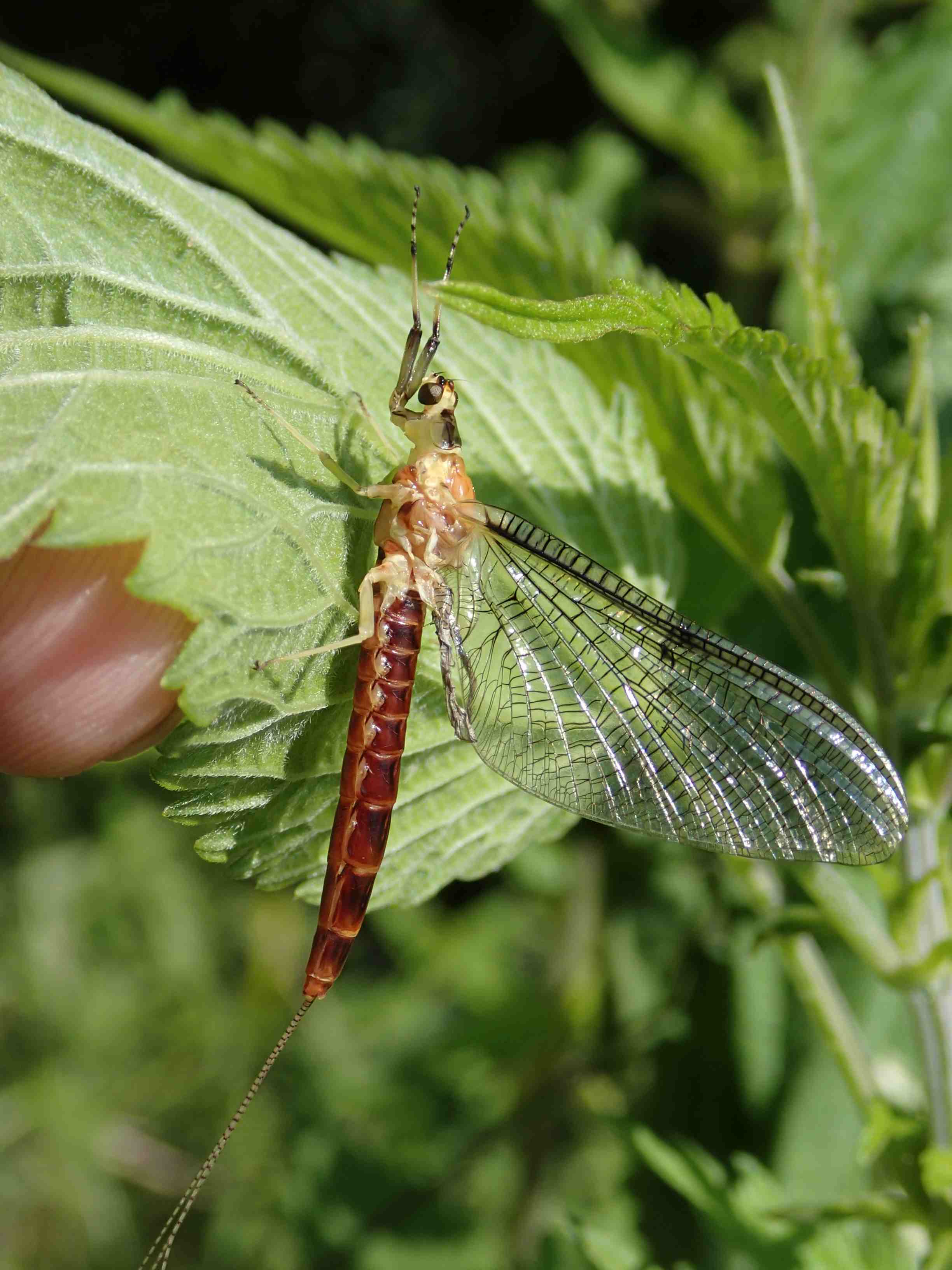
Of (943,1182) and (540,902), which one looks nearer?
(943,1182)

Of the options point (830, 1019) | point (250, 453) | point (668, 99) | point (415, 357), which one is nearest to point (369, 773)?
point (250, 453)

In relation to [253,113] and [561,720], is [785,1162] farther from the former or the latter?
[253,113]

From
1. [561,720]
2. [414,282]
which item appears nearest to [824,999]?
[561,720]

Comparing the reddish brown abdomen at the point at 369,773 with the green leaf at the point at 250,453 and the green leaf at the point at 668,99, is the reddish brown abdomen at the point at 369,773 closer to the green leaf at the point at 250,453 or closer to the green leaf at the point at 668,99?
the green leaf at the point at 250,453

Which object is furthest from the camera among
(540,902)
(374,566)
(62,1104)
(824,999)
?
(62,1104)

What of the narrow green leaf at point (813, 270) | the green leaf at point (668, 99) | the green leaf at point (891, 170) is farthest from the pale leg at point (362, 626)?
the green leaf at point (668, 99)

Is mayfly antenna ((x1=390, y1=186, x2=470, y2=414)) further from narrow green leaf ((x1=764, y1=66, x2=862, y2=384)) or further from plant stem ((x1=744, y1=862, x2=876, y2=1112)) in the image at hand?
plant stem ((x1=744, y1=862, x2=876, y2=1112))
